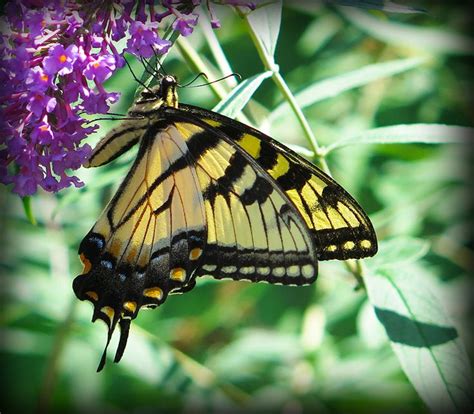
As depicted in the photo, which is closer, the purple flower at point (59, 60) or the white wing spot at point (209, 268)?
the purple flower at point (59, 60)

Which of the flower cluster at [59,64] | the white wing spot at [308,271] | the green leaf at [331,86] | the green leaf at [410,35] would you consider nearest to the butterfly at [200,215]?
the white wing spot at [308,271]

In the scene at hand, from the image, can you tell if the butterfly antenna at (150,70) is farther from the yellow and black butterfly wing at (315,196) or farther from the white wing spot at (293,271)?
the white wing spot at (293,271)

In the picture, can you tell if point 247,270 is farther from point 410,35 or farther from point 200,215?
point 410,35

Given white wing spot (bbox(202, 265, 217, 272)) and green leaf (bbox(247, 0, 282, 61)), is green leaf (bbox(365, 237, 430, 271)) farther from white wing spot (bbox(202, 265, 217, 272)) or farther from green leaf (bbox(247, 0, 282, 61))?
green leaf (bbox(247, 0, 282, 61))

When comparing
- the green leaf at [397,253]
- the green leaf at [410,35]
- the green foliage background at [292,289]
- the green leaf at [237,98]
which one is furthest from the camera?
the green leaf at [410,35]

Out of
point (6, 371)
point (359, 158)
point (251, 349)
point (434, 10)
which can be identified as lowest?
point (6, 371)

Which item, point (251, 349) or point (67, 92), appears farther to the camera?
point (251, 349)

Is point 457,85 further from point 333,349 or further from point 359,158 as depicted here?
point 333,349

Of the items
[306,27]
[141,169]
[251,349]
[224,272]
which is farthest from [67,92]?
[306,27]
